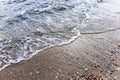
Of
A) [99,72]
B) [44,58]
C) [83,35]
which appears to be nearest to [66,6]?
[83,35]

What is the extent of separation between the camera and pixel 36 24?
27.4ft

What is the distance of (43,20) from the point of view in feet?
28.7

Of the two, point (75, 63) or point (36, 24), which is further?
point (36, 24)

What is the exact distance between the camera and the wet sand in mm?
5230

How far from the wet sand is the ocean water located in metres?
0.35

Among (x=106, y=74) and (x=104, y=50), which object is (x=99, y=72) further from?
(x=104, y=50)

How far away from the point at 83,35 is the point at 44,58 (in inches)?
75.9

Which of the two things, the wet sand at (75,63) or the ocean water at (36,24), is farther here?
the ocean water at (36,24)

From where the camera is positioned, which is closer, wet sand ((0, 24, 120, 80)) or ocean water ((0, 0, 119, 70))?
wet sand ((0, 24, 120, 80))

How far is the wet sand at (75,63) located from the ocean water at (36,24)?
0.35 metres

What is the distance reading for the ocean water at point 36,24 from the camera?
21.3 feet

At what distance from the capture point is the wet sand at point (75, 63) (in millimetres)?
5230

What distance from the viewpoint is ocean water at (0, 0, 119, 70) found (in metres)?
6.50

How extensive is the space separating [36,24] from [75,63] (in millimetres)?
3165
